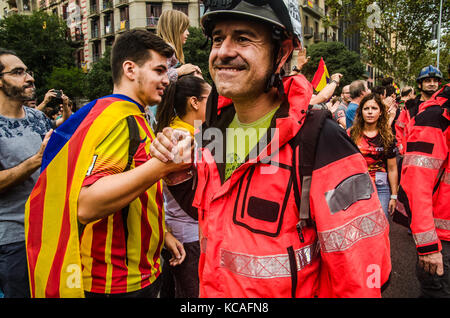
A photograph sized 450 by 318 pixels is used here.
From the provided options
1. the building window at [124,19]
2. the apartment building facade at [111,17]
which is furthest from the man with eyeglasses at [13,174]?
the building window at [124,19]

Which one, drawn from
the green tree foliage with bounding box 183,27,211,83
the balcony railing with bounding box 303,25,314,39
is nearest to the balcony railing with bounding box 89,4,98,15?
the green tree foliage with bounding box 183,27,211,83

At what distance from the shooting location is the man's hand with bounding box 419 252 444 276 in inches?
94.8

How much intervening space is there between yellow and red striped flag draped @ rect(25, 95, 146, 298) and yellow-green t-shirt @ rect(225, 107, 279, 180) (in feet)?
2.22

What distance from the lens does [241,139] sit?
1.74 metres

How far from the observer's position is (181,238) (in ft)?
9.08

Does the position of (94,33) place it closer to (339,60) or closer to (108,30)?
(108,30)

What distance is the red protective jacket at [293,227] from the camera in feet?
4.25

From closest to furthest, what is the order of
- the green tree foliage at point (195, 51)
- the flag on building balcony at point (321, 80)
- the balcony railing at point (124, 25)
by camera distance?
1. the flag on building balcony at point (321, 80)
2. the green tree foliage at point (195, 51)
3. the balcony railing at point (124, 25)

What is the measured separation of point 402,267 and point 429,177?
258 cm

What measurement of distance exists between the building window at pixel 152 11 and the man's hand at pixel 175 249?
33412 mm

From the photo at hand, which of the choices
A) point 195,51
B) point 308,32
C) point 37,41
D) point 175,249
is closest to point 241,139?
point 175,249

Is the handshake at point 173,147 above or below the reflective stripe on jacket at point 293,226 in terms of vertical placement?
above

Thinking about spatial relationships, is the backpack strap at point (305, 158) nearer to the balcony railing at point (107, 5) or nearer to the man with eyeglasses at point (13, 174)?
the man with eyeglasses at point (13, 174)
